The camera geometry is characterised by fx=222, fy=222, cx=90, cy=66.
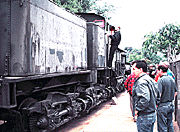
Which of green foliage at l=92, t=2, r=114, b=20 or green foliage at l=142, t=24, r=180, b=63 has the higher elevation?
green foliage at l=92, t=2, r=114, b=20

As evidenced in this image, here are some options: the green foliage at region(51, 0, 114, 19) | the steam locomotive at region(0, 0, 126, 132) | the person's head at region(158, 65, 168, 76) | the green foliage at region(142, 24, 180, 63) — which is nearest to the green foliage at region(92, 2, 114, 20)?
the green foliage at region(51, 0, 114, 19)

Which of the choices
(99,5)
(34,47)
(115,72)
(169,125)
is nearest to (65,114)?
(34,47)

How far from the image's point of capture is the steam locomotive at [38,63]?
4496 millimetres

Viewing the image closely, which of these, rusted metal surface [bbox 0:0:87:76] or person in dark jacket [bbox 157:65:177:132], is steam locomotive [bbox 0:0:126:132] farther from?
person in dark jacket [bbox 157:65:177:132]

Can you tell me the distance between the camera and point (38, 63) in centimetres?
502

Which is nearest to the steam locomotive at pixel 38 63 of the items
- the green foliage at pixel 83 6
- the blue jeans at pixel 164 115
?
the blue jeans at pixel 164 115

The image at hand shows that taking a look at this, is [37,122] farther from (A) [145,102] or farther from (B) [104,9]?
(B) [104,9]

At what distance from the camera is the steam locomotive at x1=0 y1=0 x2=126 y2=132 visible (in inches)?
177

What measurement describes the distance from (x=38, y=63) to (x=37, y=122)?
1348mm

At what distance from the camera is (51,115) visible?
17.2 feet

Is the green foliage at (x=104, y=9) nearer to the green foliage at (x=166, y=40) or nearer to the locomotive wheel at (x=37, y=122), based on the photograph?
the green foliage at (x=166, y=40)

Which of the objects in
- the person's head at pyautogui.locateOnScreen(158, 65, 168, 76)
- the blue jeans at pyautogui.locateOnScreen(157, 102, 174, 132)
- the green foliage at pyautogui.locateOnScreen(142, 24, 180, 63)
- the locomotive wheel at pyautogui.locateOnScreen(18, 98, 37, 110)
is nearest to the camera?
the locomotive wheel at pyautogui.locateOnScreen(18, 98, 37, 110)

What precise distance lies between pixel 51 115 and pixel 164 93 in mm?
2654

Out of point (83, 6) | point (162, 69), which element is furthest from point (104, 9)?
point (162, 69)
